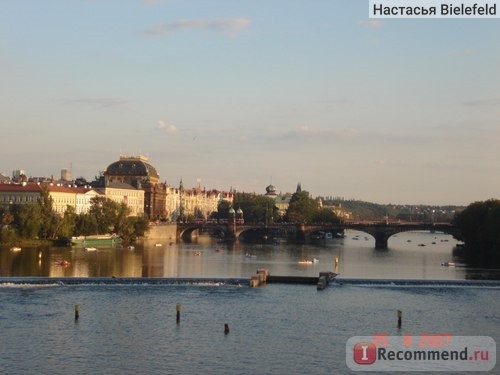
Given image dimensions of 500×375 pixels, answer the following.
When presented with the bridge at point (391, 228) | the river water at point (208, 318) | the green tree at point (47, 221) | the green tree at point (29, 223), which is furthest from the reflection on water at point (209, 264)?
the bridge at point (391, 228)

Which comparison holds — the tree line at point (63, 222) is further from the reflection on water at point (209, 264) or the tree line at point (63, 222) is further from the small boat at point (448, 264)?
the small boat at point (448, 264)

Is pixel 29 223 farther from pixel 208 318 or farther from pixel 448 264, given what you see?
pixel 208 318

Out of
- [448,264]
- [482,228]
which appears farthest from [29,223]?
[482,228]

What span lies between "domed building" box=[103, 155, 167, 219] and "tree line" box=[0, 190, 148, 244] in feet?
158

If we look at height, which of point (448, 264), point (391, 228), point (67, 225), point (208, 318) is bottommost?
point (208, 318)

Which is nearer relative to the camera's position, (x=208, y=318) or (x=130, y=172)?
(x=208, y=318)

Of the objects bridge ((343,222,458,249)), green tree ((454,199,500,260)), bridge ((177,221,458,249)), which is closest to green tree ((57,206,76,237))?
bridge ((177,221,458,249))

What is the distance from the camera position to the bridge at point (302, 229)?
14088cm

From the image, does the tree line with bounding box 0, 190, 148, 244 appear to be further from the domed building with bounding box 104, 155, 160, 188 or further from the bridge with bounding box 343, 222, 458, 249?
the domed building with bounding box 104, 155, 160, 188

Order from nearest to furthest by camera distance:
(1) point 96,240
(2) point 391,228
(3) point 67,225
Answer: (3) point 67,225, (1) point 96,240, (2) point 391,228

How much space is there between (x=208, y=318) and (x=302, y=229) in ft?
357

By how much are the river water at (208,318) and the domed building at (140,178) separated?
10130 cm

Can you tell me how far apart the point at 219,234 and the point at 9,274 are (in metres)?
103

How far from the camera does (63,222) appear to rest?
116500mm
